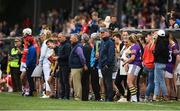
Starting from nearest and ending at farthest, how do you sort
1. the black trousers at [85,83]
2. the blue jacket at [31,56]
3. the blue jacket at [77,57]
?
the blue jacket at [77,57]
the black trousers at [85,83]
the blue jacket at [31,56]

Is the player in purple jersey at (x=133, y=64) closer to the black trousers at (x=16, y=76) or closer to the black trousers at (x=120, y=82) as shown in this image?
the black trousers at (x=120, y=82)

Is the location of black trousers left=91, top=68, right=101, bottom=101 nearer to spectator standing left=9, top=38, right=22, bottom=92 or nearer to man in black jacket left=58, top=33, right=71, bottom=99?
man in black jacket left=58, top=33, right=71, bottom=99

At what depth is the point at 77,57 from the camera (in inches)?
1052

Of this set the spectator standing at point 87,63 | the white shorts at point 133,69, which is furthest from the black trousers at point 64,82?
the white shorts at point 133,69

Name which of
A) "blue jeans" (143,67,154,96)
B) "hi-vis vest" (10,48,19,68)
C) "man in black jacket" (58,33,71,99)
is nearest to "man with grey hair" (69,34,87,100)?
"man in black jacket" (58,33,71,99)

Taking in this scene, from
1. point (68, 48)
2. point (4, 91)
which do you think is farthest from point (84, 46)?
point (4, 91)

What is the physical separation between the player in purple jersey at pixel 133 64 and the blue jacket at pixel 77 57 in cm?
175

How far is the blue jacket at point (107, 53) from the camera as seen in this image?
25.6m

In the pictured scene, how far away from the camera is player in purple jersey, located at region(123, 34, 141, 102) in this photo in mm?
25219

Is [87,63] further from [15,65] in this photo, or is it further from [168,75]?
[15,65]

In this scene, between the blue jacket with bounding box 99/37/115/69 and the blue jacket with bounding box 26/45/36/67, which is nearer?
the blue jacket with bounding box 99/37/115/69

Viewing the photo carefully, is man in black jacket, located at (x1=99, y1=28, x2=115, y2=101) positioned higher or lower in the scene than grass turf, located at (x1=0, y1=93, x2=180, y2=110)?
higher

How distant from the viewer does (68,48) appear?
2758 cm

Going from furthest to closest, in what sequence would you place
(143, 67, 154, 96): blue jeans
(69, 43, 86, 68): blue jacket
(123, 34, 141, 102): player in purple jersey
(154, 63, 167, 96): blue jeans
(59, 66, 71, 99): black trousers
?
1. (59, 66, 71, 99): black trousers
2. (69, 43, 86, 68): blue jacket
3. (143, 67, 154, 96): blue jeans
4. (154, 63, 167, 96): blue jeans
5. (123, 34, 141, 102): player in purple jersey
